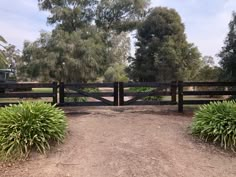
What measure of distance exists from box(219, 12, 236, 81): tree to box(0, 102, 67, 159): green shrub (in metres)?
6.82

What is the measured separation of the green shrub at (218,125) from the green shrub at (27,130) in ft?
9.73

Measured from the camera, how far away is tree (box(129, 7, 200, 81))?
22.7 m

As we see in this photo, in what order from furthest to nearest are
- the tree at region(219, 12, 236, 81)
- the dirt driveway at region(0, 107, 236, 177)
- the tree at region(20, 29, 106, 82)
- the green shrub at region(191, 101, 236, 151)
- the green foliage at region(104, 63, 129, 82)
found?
the green foliage at region(104, 63, 129, 82) → the tree at region(20, 29, 106, 82) → the tree at region(219, 12, 236, 81) → the green shrub at region(191, 101, 236, 151) → the dirt driveway at region(0, 107, 236, 177)

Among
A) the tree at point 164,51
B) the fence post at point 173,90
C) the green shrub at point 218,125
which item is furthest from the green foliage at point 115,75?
the green shrub at point 218,125

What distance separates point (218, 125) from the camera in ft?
18.2

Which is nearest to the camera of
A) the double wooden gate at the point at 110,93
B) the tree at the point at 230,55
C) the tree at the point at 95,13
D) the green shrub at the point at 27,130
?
the green shrub at the point at 27,130

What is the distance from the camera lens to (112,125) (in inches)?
268

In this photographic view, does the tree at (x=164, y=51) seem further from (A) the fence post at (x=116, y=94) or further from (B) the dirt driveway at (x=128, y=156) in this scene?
(B) the dirt driveway at (x=128, y=156)

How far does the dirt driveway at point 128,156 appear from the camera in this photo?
4293mm

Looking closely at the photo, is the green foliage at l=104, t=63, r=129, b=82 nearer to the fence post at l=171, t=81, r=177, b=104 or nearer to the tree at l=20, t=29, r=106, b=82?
the tree at l=20, t=29, r=106, b=82

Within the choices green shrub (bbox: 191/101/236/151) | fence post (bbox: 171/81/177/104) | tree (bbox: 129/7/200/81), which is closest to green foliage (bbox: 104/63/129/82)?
tree (bbox: 129/7/200/81)

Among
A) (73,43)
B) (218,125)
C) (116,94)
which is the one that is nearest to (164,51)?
(73,43)

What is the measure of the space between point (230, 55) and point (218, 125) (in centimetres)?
506

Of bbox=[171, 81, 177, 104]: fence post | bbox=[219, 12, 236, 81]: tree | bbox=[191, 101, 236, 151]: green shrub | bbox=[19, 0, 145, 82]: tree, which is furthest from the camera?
bbox=[19, 0, 145, 82]: tree
